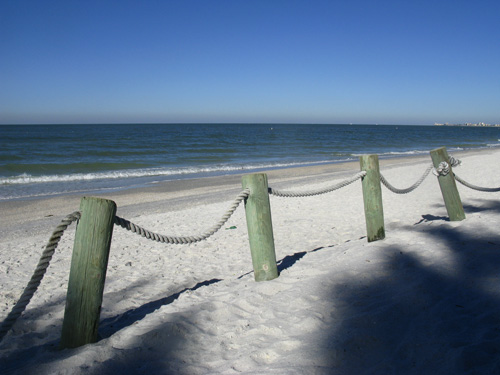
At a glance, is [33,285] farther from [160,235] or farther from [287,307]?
[287,307]

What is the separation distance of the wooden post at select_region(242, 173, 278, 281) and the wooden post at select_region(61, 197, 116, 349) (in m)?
1.19

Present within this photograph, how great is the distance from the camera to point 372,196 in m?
4.16

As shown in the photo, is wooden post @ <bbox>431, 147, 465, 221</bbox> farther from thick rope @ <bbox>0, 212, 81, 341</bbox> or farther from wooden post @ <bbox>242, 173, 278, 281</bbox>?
thick rope @ <bbox>0, 212, 81, 341</bbox>

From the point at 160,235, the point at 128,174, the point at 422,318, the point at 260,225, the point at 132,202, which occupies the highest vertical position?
the point at 128,174

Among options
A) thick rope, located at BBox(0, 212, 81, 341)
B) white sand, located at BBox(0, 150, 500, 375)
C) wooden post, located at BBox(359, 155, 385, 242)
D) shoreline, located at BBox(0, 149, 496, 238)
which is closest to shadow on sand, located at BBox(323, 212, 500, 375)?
white sand, located at BBox(0, 150, 500, 375)

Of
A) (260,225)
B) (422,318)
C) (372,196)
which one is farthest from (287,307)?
(372,196)

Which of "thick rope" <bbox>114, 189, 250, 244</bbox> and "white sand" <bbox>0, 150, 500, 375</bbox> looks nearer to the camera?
"white sand" <bbox>0, 150, 500, 375</bbox>

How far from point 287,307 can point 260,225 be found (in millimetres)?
718

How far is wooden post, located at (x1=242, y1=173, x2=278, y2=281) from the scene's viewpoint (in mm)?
3168

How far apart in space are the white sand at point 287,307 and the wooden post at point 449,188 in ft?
0.54

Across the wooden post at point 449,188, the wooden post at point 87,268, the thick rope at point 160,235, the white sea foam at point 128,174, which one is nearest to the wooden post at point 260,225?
the thick rope at point 160,235

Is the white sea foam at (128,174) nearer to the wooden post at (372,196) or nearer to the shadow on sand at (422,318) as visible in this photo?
the wooden post at (372,196)

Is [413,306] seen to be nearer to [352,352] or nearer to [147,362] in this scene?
[352,352]

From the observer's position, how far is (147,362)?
86.7 inches
